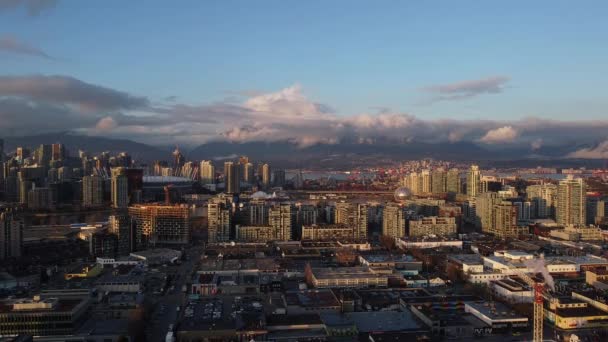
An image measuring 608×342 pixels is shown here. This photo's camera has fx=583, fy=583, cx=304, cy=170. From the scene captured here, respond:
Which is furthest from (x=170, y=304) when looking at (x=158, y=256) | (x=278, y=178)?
(x=278, y=178)

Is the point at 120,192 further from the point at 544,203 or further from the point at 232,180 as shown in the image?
the point at 544,203

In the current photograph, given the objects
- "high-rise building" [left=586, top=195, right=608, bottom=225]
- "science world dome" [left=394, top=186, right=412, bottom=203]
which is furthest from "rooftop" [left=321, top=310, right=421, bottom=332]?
"science world dome" [left=394, top=186, right=412, bottom=203]

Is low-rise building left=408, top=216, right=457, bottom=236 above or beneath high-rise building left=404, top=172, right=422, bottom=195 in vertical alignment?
beneath

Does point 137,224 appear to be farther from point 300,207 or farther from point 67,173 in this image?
point 67,173

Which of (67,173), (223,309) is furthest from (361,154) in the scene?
(223,309)

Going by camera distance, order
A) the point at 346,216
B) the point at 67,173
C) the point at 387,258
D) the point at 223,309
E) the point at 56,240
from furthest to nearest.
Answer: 1. the point at 67,173
2. the point at 346,216
3. the point at 56,240
4. the point at 387,258
5. the point at 223,309

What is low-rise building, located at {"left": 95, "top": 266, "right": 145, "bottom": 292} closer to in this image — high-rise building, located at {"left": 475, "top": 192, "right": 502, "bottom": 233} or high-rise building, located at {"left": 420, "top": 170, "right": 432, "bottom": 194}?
high-rise building, located at {"left": 475, "top": 192, "right": 502, "bottom": 233}

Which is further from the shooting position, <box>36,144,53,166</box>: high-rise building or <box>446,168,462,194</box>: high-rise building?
<box>36,144,53,166</box>: high-rise building
